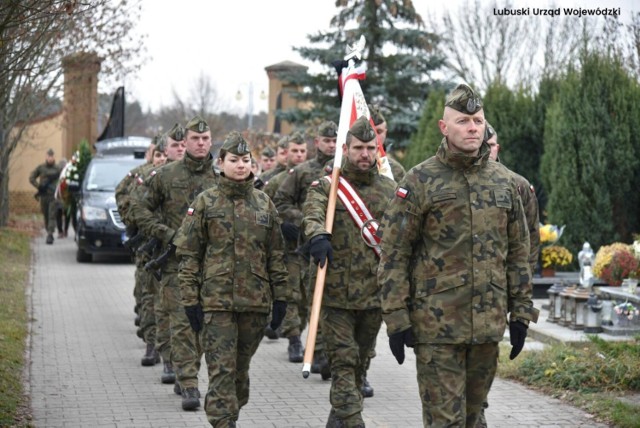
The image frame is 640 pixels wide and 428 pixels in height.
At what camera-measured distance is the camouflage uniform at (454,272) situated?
5.47 metres

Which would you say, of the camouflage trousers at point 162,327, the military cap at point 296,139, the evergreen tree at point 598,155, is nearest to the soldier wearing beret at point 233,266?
the camouflage trousers at point 162,327

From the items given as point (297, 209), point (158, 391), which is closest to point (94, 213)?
point (297, 209)

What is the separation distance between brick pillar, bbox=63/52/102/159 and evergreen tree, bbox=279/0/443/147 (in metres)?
5.70

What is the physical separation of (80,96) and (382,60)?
28.4ft

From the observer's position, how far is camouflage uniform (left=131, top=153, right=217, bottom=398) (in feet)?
28.5

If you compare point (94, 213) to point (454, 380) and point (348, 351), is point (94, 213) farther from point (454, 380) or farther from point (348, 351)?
point (454, 380)

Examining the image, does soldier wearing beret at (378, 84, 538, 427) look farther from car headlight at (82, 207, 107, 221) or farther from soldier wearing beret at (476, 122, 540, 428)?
car headlight at (82, 207, 107, 221)

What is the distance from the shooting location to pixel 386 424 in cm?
813

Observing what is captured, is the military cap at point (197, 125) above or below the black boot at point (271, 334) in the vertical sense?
above

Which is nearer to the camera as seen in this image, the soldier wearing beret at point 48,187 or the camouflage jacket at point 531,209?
the camouflage jacket at point 531,209

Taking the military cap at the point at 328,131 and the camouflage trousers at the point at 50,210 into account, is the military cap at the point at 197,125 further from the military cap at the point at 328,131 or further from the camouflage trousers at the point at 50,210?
the camouflage trousers at the point at 50,210

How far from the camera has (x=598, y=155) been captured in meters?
16.8

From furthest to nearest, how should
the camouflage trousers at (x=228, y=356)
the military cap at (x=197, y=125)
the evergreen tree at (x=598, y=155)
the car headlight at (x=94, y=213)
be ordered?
the car headlight at (x=94, y=213) < the evergreen tree at (x=598, y=155) < the military cap at (x=197, y=125) < the camouflage trousers at (x=228, y=356)

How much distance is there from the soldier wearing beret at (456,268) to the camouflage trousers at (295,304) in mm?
5326
